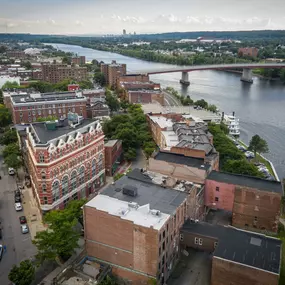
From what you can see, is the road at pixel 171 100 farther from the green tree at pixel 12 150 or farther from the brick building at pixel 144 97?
the green tree at pixel 12 150

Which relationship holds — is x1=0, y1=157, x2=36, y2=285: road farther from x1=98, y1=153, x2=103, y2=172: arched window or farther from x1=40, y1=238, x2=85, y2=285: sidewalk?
x1=98, y1=153, x2=103, y2=172: arched window

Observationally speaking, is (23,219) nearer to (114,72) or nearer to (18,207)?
(18,207)

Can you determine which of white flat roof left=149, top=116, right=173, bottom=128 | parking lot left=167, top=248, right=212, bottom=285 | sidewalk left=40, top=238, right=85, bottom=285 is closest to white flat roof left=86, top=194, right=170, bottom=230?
sidewalk left=40, top=238, right=85, bottom=285

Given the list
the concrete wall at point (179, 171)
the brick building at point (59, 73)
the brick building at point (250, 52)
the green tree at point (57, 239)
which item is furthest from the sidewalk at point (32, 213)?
the brick building at point (250, 52)

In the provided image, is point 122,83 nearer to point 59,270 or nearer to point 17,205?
point 17,205

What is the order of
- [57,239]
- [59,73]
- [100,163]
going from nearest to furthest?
[57,239] < [100,163] < [59,73]

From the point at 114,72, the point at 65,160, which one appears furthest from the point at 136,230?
the point at 114,72
